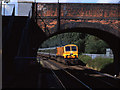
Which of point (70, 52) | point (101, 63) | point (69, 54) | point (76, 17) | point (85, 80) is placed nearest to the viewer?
point (76, 17)

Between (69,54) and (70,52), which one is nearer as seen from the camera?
(69,54)

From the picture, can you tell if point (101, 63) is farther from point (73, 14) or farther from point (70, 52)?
point (73, 14)

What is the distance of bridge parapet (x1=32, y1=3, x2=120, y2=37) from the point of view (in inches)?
458

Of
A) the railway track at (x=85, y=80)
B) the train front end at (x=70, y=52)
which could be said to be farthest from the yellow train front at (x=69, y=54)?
the railway track at (x=85, y=80)

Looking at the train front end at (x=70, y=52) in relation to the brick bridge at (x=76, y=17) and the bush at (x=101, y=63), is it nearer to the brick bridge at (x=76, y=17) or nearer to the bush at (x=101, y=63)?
the bush at (x=101, y=63)

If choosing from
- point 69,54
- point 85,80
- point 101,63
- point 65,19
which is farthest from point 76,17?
point 69,54

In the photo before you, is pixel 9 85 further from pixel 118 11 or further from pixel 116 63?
pixel 116 63

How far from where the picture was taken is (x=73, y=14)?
A: 11.7m

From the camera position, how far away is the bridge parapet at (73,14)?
11625 millimetres

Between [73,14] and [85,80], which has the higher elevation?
[73,14]

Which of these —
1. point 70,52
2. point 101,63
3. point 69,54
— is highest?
point 70,52

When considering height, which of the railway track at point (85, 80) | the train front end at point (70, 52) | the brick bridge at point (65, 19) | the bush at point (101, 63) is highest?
the brick bridge at point (65, 19)

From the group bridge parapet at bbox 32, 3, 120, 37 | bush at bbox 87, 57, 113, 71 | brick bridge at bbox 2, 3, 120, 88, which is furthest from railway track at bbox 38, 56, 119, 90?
bridge parapet at bbox 32, 3, 120, 37

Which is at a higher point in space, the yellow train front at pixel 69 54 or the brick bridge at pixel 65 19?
the brick bridge at pixel 65 19
